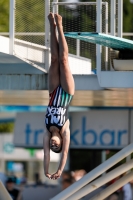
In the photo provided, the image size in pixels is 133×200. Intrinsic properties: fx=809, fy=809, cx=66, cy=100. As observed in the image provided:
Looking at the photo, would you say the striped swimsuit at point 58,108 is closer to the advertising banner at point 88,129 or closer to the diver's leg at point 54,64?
the diver's leg at point 54,64

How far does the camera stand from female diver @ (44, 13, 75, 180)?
44.1ft

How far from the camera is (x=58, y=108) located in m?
13.5

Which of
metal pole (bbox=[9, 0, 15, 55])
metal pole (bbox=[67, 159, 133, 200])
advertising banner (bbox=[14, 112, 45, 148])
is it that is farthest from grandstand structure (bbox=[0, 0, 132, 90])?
advertising banner (bbox=[14, 112, 45, 148])

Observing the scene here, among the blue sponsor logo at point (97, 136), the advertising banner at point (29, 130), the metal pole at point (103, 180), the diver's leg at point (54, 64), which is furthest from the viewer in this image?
the advertising banner at point (29, 130)

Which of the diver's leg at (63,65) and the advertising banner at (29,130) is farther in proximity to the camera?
the advertising banner at (29,130)

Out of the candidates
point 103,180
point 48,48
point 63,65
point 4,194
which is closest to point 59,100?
point 63,65

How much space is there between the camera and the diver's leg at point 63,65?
13438mm

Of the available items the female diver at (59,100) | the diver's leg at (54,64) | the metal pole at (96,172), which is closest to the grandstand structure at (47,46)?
the diver's leg at (54,64)

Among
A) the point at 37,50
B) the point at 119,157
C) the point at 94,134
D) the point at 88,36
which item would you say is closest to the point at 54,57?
the point at 88,36

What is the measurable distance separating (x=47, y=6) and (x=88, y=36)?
226 centimetres

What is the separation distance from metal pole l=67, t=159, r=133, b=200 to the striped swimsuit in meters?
6.63

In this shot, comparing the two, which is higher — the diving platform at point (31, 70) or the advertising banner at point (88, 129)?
the diving platform at point (31, 70)

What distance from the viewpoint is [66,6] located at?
56.1ft

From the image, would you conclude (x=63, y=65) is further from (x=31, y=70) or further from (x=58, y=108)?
(x=31, y=70)
